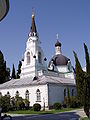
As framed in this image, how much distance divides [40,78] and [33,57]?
11.6 metres

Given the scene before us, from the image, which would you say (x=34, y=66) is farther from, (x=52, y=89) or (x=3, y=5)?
(x=3, y=5)

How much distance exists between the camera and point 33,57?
51406mm

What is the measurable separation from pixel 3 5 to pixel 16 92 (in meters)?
36.4

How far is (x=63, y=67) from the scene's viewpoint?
58750 millimetres

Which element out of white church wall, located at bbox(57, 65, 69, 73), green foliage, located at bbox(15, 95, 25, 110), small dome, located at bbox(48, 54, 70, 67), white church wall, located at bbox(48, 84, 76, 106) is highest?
small dome, located at bbox(48, 54, 70, 67)

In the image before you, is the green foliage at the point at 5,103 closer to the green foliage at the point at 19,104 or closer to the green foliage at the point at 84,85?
the green foliage at the point at 19,104

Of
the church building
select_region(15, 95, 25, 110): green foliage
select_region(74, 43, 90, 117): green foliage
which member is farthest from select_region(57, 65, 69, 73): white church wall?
select_region(74, 43, 90, 117): green foliage

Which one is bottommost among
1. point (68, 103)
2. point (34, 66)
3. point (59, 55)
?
point (68, 103)

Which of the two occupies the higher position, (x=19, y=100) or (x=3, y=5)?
(x=3, y=5)

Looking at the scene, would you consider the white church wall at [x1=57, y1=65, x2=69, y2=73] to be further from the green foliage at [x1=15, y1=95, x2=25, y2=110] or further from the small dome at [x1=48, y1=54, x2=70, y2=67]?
the green foliage at [x1=15, y1=95, x2=25, y2=110]

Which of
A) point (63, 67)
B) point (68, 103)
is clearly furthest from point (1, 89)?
point (63, 67)

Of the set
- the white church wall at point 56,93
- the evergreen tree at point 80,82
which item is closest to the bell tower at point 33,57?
the white church wall at point 56,93

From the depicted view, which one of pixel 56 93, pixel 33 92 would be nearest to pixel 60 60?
pixel 56 93

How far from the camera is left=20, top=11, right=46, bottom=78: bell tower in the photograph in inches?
2020
